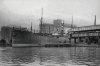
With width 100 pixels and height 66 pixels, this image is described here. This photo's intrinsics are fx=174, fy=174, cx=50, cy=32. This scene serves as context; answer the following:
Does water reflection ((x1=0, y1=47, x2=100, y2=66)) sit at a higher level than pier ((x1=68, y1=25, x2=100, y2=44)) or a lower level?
lower

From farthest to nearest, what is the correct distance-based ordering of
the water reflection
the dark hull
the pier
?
the pier → the dark hull → the water reflection

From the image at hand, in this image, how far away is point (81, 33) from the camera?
339ft

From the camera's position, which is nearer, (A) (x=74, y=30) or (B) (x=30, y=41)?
(B) (x=30, y=41)

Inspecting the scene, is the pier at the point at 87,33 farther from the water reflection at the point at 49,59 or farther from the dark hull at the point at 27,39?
the water reflection at the point at 49,59

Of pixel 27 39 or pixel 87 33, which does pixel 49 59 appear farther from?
pixel 87 33

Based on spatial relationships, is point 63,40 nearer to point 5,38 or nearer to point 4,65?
point 5,38

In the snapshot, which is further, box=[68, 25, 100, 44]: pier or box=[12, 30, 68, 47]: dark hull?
box=[68, 25, 100, 44]: pier

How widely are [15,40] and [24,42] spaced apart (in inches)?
193

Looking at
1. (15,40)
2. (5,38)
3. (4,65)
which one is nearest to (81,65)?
(4,65)

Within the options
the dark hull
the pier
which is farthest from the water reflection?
the pier

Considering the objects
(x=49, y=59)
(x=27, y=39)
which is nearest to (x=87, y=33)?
(x=27, y=39)

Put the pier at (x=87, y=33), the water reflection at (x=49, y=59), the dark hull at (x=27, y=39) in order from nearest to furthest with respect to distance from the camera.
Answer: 1. the water reflection at (x=49, y=59)
2. the dark hull at (x=27, y=39)
3. the pier at (x=87, y=33)

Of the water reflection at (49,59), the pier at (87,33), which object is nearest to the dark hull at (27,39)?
the pier at (87,33)

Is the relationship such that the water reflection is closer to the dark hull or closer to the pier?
the dark hull
